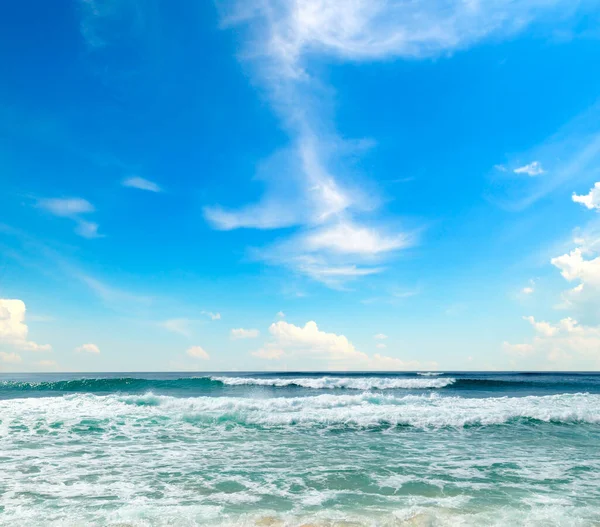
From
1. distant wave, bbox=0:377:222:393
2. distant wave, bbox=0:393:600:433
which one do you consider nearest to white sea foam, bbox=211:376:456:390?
distant wave, bbox=0:377:222:393

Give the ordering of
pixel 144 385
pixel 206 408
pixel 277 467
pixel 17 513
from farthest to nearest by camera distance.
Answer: pixel 144 385, pixel 206 408, pixel 277 467, pixel 17 513

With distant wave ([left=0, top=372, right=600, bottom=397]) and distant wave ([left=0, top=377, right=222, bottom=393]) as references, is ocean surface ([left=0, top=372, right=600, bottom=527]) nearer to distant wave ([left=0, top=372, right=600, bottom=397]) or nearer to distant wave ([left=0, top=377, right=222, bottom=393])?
distant wave ([left=0, top=372, right=600, bottom=397])

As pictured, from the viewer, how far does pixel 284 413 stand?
18.9 metres

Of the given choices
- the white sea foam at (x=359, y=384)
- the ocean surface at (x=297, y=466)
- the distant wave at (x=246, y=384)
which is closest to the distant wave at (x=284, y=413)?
the ocean surface at (x=297, y=466)

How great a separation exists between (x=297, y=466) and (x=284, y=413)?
8.70m

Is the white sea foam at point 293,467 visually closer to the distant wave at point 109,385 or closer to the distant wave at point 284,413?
the distant wave at point 284,413

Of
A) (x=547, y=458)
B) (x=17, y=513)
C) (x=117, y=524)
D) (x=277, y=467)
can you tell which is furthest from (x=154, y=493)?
(x=547, y=458)

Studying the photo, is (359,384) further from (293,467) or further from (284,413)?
(293,467)

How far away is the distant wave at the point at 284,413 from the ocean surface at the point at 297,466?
101 millimetres

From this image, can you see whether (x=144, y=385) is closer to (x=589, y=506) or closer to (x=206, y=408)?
(x=206, y=408)

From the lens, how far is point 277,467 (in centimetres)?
1041

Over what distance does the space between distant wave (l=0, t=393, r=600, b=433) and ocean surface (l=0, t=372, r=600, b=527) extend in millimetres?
101

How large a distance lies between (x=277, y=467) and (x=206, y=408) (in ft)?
36.9

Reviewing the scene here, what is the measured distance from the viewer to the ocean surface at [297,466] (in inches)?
284
